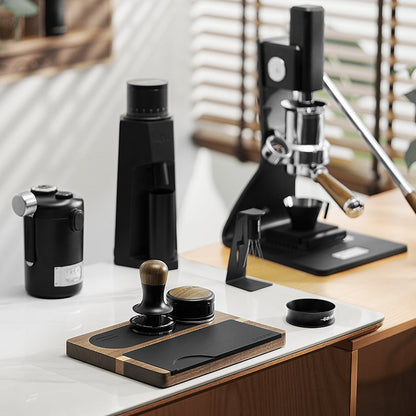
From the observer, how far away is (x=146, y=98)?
1.81m

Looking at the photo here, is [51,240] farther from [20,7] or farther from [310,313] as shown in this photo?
[20,7]

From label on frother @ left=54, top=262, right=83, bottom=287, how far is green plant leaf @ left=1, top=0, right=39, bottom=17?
5.84ft

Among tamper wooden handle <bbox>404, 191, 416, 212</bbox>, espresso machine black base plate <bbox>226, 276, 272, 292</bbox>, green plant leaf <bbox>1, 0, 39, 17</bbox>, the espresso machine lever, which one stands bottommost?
espresso machine black base plate <bbox>226, 276, 272, 292</bbox>

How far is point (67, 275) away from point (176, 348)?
0.36 metres

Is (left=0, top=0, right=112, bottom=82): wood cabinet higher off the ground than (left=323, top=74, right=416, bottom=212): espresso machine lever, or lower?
higher

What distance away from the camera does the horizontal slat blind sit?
10.5ft

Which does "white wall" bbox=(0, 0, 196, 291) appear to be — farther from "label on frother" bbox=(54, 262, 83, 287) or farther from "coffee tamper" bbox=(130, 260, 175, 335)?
"coffee tamper" bbox=(130, 260, 175, 335)

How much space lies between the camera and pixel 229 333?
4.79 feet

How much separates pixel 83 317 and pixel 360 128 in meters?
0.76

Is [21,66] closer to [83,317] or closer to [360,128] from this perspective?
[360,128]

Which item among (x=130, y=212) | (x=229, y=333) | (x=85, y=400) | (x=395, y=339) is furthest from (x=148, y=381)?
(x=395, y=339)

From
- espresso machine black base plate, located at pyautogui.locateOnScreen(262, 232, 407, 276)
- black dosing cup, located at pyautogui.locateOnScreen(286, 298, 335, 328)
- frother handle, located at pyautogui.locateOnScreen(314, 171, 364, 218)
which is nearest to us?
black dosing cup, located at pyautogui.locateOnScreen(286, 298, 335, 328)

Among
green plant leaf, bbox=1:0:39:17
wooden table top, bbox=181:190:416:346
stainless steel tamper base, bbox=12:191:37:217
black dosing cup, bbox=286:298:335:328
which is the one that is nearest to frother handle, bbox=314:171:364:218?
wooden table top, bbox=181:190:416:346

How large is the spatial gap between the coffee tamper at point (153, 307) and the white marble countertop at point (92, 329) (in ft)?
0.38
